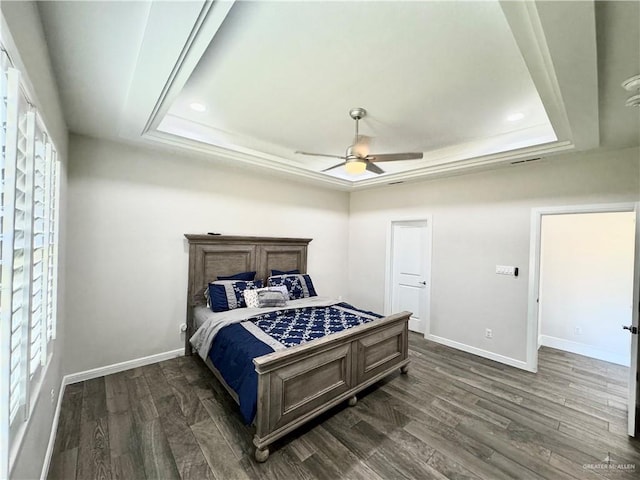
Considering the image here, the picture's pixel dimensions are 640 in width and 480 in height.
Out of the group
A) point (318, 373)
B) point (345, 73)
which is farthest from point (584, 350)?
point (345, 73)

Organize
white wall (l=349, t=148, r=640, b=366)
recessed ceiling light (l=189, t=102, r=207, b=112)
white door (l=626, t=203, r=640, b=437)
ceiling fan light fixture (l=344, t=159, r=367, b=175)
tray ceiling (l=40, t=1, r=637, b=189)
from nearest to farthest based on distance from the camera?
tray ceiling (l=40, t=1, r=637, b=189)
white door (l=626, t=203, r=640, b=437)
ceiling fan light fixture (l=344, t=159, r=367, b=175)
recessed ceiling light (l=189, t=102, r=207, b=112)
white wall (l=349, t=148, r=640, b=366)

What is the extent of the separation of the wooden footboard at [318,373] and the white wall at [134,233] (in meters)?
2.09

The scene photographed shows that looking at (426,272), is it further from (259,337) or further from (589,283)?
(259,337)

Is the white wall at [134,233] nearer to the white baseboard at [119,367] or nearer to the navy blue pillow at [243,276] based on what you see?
the white baseboard at [119,367]

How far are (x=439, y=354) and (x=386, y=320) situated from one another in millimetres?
1453

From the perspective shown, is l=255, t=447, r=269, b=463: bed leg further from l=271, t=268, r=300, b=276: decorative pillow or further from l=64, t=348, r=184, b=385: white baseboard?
l=271, t=268, r=300, b=276: decorative pillow

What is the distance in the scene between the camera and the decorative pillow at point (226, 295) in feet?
11.0

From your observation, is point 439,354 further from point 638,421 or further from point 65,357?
point 65,357

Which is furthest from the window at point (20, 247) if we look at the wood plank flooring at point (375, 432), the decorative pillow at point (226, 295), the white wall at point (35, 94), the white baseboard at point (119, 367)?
the decorative pillow at point (226, 295)

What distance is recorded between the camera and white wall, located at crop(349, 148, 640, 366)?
3.05 m

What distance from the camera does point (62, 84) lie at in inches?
78.0

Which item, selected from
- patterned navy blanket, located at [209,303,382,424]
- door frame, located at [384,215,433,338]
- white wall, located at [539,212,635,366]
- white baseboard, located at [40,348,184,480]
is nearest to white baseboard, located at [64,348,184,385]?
white baseboard, located at [40,348,184,480]

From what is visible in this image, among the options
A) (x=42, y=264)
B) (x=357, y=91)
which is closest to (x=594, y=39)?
(x=357, y=91)

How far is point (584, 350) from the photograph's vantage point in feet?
12.9
